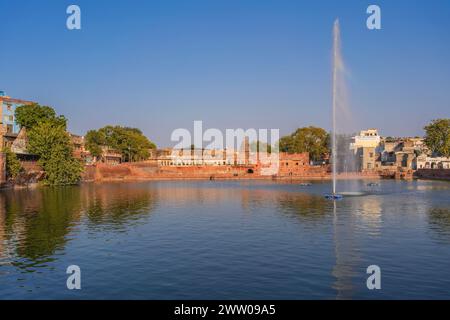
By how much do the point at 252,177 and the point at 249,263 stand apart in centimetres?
9928

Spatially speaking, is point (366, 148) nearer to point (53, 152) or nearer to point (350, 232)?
point (53, 152)

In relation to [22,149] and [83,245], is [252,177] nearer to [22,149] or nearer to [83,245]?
[22,149]

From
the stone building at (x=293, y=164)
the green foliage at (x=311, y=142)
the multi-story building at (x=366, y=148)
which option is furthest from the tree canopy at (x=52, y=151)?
the multi-story building at (x=366, y=148)

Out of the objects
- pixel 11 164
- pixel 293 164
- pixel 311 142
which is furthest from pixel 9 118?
pixel 311 142

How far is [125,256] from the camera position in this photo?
77.4 ft

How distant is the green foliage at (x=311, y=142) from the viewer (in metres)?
149

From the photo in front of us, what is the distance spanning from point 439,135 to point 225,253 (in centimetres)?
11232

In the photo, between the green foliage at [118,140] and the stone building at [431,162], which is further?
the green foliage at [118,140]

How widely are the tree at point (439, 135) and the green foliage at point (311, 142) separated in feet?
122

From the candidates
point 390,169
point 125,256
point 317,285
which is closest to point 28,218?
point 125,256

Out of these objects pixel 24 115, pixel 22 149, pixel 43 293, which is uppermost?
pixel 24 115

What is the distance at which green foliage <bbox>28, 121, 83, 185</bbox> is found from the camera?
263 ft

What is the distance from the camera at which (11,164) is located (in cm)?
7062

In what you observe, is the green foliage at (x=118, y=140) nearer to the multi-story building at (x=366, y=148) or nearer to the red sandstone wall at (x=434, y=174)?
the multi-story building at (x=366, y=148)
